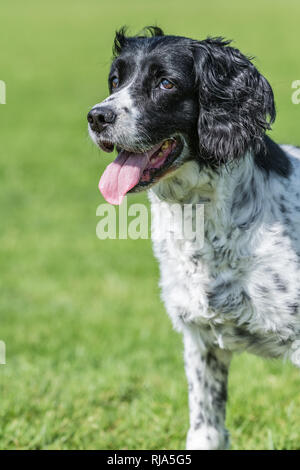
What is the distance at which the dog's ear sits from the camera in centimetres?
332

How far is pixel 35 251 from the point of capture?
8.88m

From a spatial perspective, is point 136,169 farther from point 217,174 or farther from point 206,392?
point 206,392

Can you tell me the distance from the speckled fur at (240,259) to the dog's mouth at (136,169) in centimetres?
10

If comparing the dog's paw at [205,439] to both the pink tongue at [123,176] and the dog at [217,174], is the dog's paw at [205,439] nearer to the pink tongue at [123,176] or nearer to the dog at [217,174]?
the dog at [217,174]

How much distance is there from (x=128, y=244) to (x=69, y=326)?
9.22 feet

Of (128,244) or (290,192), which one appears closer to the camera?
(290,192)

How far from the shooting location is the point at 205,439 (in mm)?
3816

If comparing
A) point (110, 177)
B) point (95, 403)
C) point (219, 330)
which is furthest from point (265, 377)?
point (110, 177)

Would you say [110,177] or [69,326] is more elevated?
[110,177]

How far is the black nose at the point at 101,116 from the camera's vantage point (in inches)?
125

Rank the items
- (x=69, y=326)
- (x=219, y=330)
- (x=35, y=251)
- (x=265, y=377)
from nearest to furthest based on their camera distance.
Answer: (x=219, y=330) < (x=265, y=377) < (x=69, y=326) < (x=35, y=251)
